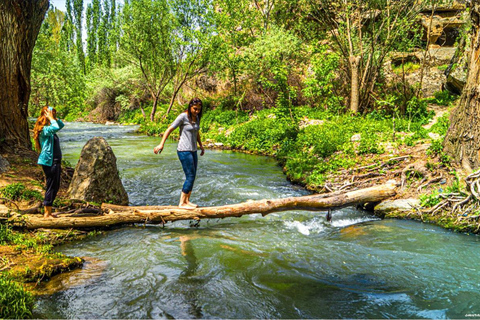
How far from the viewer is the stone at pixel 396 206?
7.33 meters

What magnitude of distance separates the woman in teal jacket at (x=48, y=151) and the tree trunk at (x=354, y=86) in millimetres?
14544

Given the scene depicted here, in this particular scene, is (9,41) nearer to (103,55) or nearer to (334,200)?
(334,200)

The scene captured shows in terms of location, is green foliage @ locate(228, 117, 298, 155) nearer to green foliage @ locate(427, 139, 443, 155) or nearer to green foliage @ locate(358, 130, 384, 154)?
green foliage @ locate(358, 130, 384, 154)

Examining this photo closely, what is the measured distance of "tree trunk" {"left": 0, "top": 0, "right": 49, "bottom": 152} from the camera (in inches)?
292

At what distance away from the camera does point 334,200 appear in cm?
667

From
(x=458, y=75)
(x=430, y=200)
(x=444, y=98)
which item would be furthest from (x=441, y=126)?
(x=430, y=200)

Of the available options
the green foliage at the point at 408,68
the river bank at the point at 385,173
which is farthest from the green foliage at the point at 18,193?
the green foliage at the point at 408,68

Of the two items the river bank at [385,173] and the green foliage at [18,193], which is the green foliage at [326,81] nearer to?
the river bank at [385,173]

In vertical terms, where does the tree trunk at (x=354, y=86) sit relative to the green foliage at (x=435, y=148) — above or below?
above

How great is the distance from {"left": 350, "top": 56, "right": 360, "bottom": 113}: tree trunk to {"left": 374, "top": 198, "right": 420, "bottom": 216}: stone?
9822 millimetres

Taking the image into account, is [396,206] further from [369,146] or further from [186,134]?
[186,134]

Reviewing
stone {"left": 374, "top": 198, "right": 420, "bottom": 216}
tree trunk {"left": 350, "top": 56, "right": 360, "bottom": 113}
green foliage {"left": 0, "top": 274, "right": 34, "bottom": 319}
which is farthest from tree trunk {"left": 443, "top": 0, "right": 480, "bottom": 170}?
green foliage {"left": 0, "top": 274, "right": 34, "bottom": 319}

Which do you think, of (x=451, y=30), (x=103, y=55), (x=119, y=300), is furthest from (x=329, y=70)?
(x=103, y=55)

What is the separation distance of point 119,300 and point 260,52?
2059 cm
